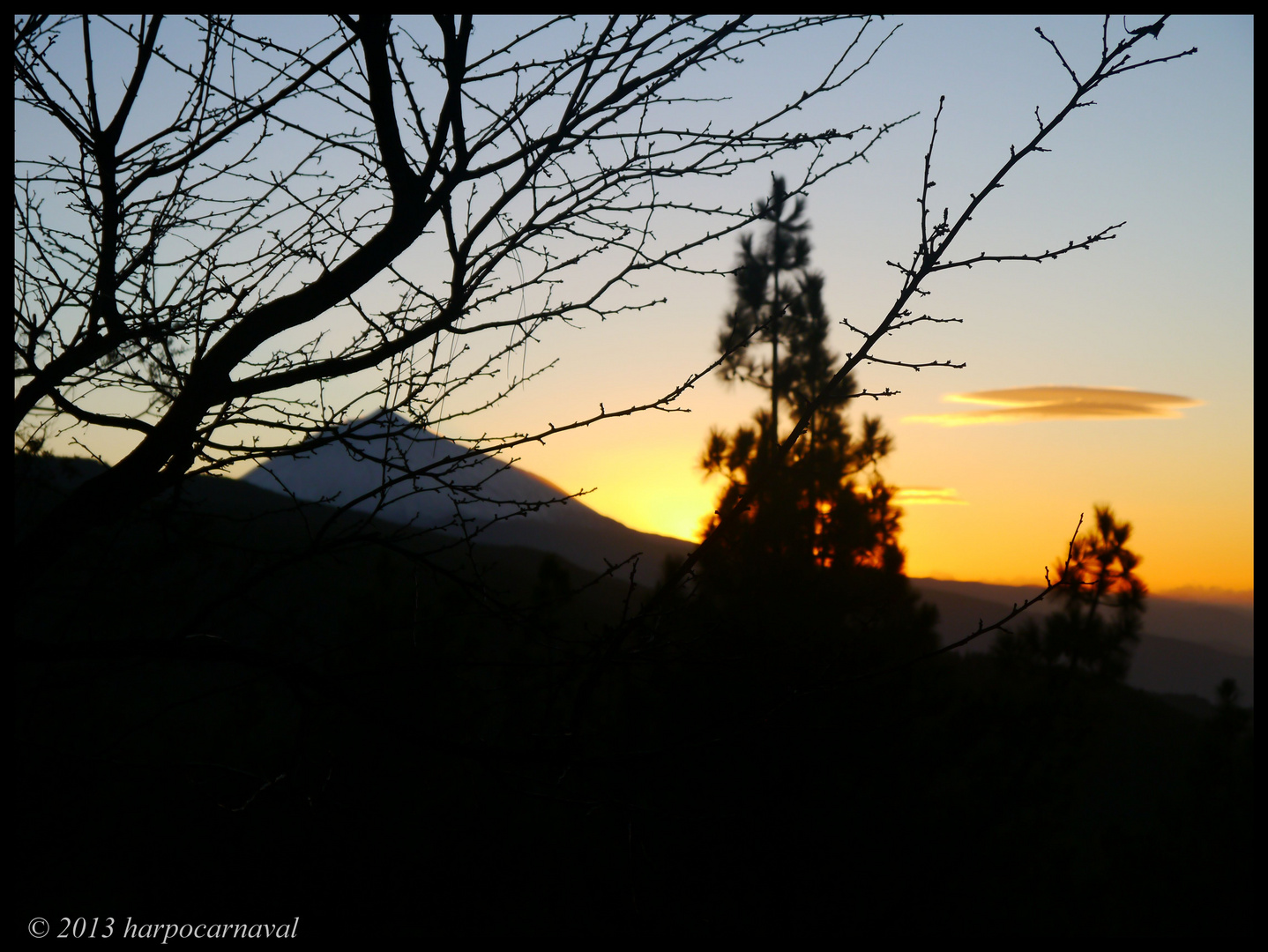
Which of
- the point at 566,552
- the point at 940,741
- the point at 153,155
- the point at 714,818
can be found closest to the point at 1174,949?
the point at 940,741

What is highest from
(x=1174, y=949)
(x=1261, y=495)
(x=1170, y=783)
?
(x=1261, y=495)

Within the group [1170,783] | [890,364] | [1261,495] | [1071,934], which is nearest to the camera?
[890,364]

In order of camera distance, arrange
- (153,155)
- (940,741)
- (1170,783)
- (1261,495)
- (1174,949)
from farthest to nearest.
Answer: (1170,783)
(940,741)
(1174,949)
(153,155)
(1261,495)

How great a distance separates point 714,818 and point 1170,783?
112 feet

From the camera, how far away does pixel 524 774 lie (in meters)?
2.89

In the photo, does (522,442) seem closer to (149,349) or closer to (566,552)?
(149,349)

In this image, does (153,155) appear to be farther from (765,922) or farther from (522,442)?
(765,922)

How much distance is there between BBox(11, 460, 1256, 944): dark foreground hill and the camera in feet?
9.67

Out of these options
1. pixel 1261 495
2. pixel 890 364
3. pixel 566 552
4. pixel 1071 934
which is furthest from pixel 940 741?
pixel 566 552

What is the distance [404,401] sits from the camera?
139 inches

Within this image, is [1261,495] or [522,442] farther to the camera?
[522,442]

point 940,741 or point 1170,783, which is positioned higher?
point 940,741

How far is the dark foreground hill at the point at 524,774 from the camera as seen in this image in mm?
2947

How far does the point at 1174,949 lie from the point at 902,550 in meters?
5.62
